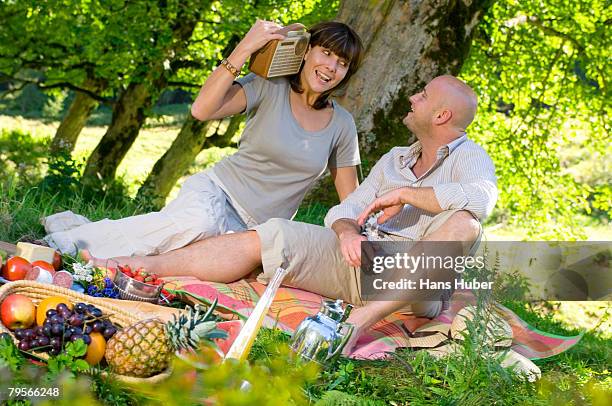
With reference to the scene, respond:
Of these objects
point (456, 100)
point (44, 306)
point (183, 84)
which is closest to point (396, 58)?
point (456, 100)

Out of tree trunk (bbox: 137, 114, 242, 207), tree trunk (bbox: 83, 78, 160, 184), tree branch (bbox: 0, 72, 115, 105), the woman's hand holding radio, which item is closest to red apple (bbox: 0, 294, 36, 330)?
the woman's hand holding radio

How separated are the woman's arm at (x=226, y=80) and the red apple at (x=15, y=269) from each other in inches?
45.2

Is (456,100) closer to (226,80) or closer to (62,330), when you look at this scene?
(226,80)

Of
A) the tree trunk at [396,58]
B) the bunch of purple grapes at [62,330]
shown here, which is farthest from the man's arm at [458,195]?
the tree trunk at [396,58]

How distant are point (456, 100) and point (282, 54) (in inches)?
37.7

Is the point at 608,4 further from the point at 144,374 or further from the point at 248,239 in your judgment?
the point at 144,374

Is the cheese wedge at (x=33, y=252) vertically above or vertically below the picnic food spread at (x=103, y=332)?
below

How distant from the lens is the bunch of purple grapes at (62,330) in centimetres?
274

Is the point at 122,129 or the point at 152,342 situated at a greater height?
the point at 152,342

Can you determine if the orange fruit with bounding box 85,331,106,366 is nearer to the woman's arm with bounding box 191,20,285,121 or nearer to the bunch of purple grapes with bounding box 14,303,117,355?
the bunch of purple grapes with bounding box 14,303,117,355

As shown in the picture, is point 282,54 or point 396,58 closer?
point 282,54

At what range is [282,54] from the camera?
426 centimetres

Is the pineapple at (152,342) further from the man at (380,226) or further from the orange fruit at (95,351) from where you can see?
the man at (380,226)

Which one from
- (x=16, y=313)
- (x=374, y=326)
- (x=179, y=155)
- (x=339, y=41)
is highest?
(x=339, y=41)
